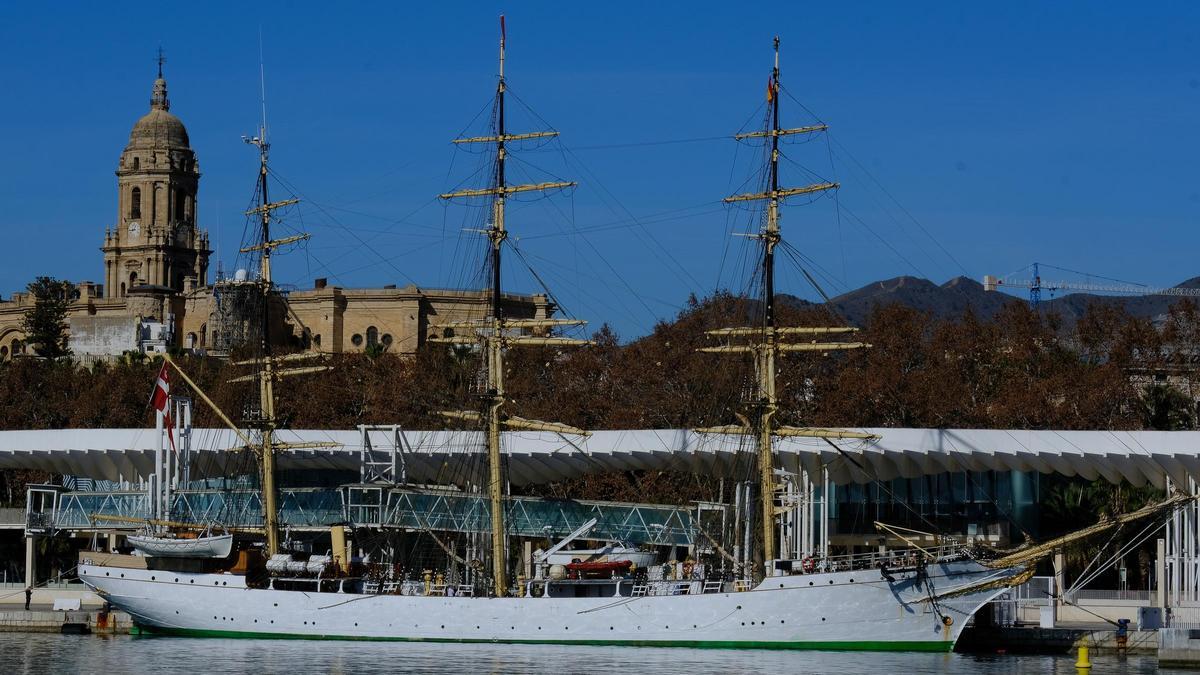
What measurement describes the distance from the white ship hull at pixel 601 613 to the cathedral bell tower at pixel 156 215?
434 feet

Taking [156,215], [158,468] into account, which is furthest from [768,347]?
[156,215]

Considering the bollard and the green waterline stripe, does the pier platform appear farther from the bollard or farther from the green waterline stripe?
the bollard

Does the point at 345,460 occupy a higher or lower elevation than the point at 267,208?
lower

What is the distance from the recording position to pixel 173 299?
18062 cm

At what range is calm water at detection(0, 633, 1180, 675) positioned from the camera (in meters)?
51.1

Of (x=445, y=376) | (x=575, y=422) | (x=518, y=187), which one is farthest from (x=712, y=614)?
(x=445, y=376)

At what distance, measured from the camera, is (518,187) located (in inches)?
2625

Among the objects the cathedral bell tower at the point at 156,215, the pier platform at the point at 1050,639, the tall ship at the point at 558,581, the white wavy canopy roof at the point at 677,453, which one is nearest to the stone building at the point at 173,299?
the cathedral bell tower at the point at 156,215

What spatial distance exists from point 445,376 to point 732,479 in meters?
31.4

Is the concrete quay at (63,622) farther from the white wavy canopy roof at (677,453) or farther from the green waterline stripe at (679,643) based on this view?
the white wavy canopy roof at (677,453)

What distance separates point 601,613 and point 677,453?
369 inches

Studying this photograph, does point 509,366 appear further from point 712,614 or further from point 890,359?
point 712,614

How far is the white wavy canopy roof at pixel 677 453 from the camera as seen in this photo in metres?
62.4

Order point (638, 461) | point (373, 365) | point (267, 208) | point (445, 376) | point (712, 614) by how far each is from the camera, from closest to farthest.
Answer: point (712, 614) → point (638, 461) → point (267, 208) → point (445, 376) → point (373, 365)
